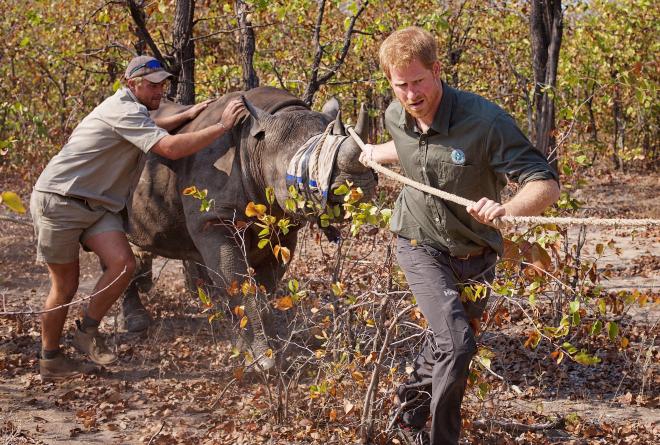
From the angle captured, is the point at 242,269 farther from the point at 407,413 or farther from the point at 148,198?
the point at 407,413

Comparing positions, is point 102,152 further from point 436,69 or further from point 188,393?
point 436,69

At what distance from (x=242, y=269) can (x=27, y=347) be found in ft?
6.42

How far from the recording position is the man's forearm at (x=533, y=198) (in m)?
3.45

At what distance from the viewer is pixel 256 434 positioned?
4.97 m

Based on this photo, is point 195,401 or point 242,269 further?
point 242,269

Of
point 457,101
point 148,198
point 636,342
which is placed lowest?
point 636,342

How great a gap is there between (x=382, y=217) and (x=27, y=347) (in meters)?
3.77

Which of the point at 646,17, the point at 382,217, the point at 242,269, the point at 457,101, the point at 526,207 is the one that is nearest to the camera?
the point at 526,207

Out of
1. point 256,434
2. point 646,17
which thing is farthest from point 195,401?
point 646,17

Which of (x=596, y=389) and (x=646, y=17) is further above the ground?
(x=646, y=17)

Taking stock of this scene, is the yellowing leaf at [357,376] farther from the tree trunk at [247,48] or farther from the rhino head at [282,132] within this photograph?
the tree trunk at [247,48]

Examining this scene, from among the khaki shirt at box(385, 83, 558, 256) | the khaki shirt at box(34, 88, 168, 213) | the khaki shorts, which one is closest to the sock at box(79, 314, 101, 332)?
the khaki shorts

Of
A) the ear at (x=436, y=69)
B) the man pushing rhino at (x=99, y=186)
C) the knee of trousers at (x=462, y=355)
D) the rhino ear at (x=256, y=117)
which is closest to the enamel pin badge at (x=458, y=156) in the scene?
the ear at (x=436, y=69)

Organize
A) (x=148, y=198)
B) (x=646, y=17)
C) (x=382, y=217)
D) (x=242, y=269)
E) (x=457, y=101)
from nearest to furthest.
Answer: (x=457, y=101) < (x=382, y=217) < (x=242, y=269) < (x=148, y=198) < (x=646, y=17)
